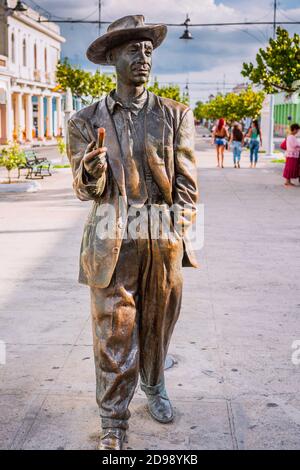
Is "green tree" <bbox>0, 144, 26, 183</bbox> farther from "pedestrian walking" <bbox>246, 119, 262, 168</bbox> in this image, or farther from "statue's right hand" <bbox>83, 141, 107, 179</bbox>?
"statue's right hand" <bbox>83, 141, 107, 179</bbox>

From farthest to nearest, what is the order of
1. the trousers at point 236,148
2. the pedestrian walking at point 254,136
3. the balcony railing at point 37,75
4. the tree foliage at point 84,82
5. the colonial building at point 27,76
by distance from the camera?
the balcony railing at point 37,75
the colonial building at point 27,76
the tree foliage at point 84,82
the trousers at point 236,148
the pedestrian walking at point 254,136

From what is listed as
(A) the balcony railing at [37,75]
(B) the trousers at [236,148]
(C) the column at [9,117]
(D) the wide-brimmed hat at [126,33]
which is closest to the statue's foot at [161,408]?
(D) the wide-brimmed hat at [126,33]

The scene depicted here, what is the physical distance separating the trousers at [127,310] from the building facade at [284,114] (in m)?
55.1

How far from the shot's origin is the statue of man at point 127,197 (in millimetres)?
3443

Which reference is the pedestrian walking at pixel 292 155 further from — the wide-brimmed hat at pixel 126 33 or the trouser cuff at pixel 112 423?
the trouser cuff at pixel 112 423

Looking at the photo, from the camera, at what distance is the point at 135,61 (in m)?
3.41

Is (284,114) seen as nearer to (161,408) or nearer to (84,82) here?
(84,82)

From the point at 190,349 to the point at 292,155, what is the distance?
1228 cm

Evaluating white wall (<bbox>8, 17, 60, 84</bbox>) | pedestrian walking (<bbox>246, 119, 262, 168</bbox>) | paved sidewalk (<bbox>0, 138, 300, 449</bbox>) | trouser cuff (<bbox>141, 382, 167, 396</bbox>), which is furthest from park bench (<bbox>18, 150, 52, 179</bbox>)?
white wall (<bbox>8, 17, 60, 84</bbox>)

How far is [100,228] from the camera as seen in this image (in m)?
3.48

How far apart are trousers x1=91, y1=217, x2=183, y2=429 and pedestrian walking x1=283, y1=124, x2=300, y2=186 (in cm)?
1339
